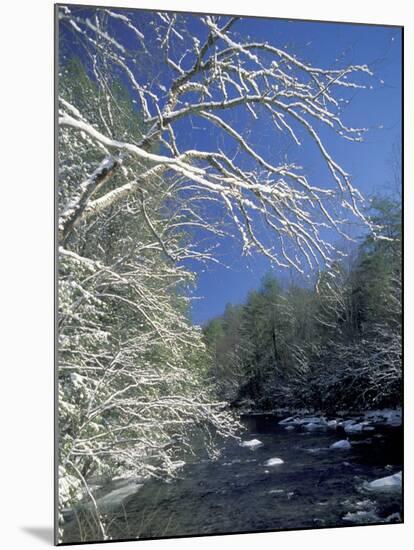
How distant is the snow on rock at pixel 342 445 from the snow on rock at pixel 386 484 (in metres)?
0.29

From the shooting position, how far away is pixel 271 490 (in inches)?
251

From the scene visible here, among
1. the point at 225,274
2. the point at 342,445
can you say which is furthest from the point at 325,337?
the point at 225,274

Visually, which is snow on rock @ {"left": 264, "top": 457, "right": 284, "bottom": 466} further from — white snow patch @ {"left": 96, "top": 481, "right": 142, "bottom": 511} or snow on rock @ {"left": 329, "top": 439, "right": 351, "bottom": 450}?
white snow patch @ {"left": 96, "top": 481, "right": 142, "bottom": 511}

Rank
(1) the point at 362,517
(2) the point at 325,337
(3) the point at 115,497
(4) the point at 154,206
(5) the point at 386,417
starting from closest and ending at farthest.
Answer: (3) the point at 115,497 < (4) the point at 154,206 < (1) the point at 362,517 < (2) the point at 325,337 < (5) the point at 386,417

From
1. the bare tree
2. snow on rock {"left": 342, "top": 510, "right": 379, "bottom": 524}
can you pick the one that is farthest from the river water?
the bare tree

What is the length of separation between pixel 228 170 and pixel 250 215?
13.4 inches

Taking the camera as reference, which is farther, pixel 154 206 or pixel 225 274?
pixel 225 274

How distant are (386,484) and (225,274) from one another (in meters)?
1.91

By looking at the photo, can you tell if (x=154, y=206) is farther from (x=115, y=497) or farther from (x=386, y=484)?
(x=386, y=484)

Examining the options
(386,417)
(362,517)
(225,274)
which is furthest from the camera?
(386,417)

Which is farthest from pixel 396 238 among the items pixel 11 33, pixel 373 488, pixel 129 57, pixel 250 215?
pixel 11 33

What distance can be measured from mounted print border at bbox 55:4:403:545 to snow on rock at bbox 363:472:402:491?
0.04ft

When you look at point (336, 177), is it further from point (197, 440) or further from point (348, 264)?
point (197, 440)

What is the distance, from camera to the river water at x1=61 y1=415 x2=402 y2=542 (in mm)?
6145
